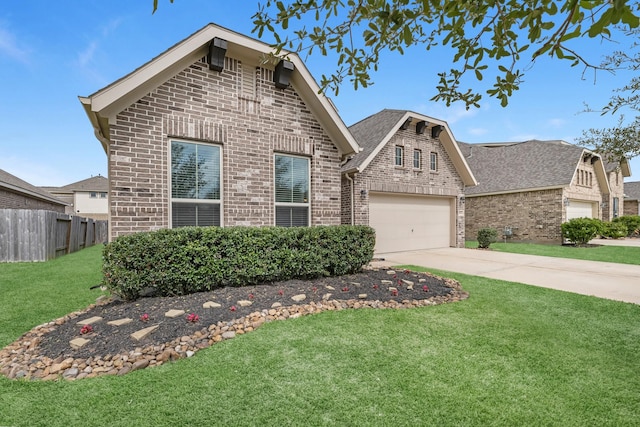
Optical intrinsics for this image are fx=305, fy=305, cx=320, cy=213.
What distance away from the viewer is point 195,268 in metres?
5.36

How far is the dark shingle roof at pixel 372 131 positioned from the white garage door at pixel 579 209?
13.3m

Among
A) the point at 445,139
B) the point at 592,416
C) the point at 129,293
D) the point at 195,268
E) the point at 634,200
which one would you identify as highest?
the point at 445,139

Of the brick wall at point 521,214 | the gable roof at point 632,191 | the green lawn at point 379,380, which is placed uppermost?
the gable roof at point 632,191

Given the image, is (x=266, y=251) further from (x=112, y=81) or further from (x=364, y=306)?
(x=112, y=81)

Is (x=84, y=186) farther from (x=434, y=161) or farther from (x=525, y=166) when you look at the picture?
(x=525, y=166)

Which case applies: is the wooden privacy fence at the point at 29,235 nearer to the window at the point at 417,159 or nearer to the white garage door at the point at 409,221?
the white garage door at the point at 409,221

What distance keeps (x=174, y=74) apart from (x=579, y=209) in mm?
24145

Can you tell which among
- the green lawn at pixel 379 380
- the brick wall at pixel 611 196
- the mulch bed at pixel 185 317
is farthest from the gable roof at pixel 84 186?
the brick wall at pixel 611 196

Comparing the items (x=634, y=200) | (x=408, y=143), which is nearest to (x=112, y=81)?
(x=408, y=143)

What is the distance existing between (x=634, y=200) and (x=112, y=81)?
4320 cm

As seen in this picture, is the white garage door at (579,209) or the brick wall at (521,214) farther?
the white garage door at (579,209)

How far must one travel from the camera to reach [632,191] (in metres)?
32.7

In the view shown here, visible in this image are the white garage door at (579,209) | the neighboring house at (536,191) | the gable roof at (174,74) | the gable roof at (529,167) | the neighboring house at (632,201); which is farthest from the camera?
the neighboring house at (632,201)

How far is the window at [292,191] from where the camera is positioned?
26.2 feet
